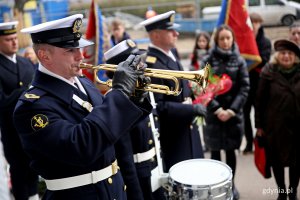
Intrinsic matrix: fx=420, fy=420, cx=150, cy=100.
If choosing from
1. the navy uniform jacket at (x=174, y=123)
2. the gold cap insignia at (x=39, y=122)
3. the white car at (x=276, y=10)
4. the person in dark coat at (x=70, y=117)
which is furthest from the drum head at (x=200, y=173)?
the white car at (x=276, y=10)

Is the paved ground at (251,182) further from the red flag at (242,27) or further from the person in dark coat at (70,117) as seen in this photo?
the person in dark coat at (70,117)

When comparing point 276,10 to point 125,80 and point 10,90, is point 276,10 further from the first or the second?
point 125,80

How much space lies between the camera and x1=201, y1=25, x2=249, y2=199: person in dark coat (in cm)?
507

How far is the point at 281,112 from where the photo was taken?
14.9ft

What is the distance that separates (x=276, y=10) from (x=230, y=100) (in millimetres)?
11321

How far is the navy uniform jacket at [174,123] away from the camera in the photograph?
4.23 metres

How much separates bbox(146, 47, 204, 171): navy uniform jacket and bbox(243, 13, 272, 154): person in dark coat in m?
2.11

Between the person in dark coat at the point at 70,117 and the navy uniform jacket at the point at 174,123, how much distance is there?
160cm

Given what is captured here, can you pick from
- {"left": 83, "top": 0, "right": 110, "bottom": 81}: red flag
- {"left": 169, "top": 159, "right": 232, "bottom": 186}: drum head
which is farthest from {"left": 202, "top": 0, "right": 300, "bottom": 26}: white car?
{"left": 169, "top": 159, "right": 232, "bottom": 186}: drum head

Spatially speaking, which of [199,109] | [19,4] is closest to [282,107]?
[199,109]

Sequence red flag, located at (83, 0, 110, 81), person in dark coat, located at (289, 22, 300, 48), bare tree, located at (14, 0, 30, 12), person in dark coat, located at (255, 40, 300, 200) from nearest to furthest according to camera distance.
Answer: person in dark coat, located at (255, 40, 300, 200), person in dark coat, located at (289, 22, 300, 48), red flag, located at (83, 0, 110, 81), bare tree, located at (14, 0, 30, 12)

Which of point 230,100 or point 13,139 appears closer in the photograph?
point 13,139

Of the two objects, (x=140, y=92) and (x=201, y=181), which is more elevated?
(x=140, y=92)

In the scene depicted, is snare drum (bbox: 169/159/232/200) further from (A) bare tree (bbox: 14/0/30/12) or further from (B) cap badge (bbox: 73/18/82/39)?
(A) bare tree (bbox: 14/0/30/12)
